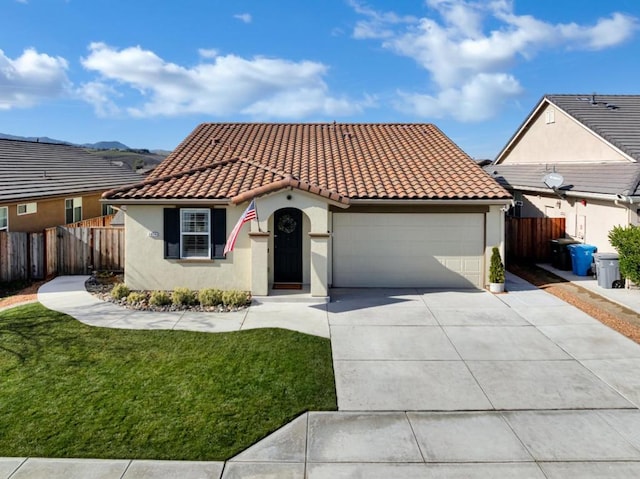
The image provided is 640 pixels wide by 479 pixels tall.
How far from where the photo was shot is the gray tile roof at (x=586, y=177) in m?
14.7

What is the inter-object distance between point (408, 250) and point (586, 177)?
846 centimetres

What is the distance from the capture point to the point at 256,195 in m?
12.5

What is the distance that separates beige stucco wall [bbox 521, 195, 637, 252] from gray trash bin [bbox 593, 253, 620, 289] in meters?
1.06

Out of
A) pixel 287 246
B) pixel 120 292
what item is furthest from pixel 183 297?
pixel 287 246

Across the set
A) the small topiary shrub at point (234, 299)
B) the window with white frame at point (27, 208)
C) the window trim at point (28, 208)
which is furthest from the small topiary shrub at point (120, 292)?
the window with white frame at point (27, 208)

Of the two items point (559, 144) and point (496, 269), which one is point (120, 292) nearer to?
point (496, 269)

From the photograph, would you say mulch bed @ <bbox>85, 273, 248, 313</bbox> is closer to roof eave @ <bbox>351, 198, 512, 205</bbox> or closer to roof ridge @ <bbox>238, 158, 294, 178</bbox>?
roof ridge @ <bbox>238, 158, 294, 178</bbox>

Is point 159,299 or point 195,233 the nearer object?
point 159,299

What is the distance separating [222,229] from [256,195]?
1665mm

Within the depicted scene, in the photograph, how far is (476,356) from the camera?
8.98m

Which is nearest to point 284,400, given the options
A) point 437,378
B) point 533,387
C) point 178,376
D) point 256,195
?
point 178,376

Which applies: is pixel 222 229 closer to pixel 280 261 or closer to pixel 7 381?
pixel 280 261

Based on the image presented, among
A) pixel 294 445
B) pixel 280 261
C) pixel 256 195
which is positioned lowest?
pixel 294 445

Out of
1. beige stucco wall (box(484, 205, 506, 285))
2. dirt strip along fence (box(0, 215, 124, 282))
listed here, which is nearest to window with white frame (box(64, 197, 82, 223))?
dirt strip along fence (box(0, 215, 124, 282))
